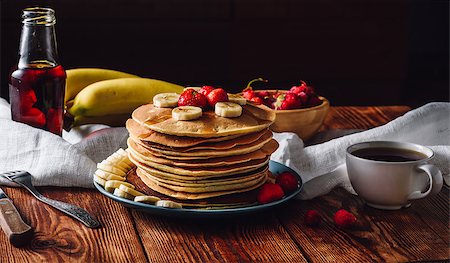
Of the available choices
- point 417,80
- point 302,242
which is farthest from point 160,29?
point 302,242

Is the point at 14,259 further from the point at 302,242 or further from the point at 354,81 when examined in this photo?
the point at 354,81

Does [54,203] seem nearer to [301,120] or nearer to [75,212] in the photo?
[75,212]

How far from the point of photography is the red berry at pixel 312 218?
1.29 metres

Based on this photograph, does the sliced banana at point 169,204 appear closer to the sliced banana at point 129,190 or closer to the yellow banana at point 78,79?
the sliced banana at point 129,190

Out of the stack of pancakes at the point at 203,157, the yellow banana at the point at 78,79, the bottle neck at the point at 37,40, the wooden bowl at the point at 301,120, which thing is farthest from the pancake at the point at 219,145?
the yellow banana at the point at 78,79

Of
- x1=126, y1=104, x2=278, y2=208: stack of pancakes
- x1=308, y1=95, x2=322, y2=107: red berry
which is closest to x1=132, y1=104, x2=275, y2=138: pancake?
x1=126, y1=104, x2=278, y2=208: stack of pancakes

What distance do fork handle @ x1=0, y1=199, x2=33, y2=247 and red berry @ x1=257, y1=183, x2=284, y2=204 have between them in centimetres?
38

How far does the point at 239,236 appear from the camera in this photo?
1.25 meters

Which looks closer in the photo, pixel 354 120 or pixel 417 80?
pixel 354 120

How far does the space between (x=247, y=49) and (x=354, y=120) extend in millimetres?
1843

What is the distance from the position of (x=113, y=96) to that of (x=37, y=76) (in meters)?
0.22

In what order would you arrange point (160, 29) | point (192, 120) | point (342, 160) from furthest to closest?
point (160, 29)
point (342, 160)
point (192, 120)

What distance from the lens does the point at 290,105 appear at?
67.2 inches

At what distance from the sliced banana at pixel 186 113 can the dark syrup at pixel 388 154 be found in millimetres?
304
